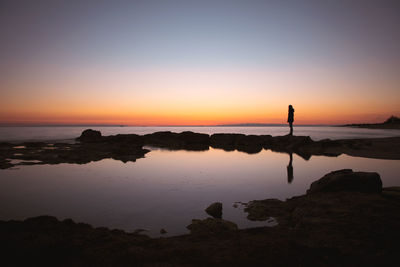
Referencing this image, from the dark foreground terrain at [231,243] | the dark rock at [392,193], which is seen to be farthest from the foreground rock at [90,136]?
the dark rock at [392,193]

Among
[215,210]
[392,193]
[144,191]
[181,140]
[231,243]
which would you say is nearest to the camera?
[231,243]

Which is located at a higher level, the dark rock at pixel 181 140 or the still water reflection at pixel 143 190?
the dark rock at pixel 181 140

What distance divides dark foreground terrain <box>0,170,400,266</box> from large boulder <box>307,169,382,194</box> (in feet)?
4.96

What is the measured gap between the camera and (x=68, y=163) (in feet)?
59.0

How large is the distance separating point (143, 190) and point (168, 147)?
79.6ft

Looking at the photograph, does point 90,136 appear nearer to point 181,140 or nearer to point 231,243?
point 181,140

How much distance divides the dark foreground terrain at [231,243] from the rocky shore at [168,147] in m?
14.4

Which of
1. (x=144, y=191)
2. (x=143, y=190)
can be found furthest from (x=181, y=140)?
(x=144, y=191)

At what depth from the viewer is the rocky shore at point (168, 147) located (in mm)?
20039

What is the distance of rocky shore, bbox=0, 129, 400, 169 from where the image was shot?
2004cm

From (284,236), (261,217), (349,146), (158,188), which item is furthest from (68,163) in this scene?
(349,146)

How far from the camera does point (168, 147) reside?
35188 mm

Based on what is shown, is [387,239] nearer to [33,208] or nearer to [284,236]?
[284,236]

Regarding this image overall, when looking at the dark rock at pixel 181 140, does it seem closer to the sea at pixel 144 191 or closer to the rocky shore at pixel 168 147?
the rocky shore at pixel 168 147
